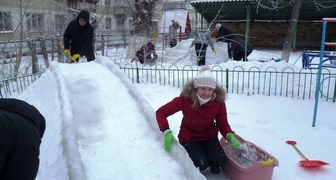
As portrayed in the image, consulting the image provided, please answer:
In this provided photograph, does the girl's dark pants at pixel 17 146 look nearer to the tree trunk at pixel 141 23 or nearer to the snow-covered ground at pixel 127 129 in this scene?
the snow-covered ground at pixel 127 129

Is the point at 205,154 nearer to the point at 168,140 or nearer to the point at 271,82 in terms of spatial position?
the point at 168,140

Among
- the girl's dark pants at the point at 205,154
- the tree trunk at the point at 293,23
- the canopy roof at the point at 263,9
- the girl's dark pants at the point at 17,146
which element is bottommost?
the girl's dark pants at the point at 205,154

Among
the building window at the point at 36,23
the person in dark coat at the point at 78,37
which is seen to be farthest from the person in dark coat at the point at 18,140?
the building window at the point at 36,23

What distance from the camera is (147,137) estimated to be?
3.12 m

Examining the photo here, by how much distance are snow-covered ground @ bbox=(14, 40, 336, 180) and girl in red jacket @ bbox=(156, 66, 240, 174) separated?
257mm

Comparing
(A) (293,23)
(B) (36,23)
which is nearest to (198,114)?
(A) (293,23)

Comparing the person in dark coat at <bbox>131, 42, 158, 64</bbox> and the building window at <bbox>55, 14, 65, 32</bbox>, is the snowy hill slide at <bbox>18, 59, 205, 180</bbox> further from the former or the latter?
the building window at <bbox>55, 14, 65, 32</bbox>

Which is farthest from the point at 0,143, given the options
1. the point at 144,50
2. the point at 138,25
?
the point at 138,25

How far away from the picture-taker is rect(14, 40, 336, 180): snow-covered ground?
259cm

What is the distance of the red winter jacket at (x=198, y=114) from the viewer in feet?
9.89

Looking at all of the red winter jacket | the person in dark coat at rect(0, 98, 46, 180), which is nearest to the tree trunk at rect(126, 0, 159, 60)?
the red winter jacket

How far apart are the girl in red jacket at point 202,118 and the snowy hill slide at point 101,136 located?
0.99 feet

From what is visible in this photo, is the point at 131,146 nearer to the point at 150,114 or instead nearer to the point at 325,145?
the point at 150,114

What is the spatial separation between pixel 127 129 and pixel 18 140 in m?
1.91
